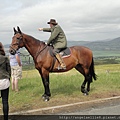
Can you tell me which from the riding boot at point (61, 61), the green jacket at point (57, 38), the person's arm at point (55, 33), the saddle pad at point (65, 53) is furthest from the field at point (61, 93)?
the person's arm at point (55, 33)

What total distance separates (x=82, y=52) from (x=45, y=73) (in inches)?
77.9

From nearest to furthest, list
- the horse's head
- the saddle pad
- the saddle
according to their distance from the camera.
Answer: the horse's head
the saddle
the saddle pad

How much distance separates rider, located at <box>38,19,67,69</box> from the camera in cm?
771

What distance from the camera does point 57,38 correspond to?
26.0 ft

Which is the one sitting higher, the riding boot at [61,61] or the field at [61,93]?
the riding boot at [61,61]

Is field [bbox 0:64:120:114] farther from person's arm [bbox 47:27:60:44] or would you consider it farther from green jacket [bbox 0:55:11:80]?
person's arm [bbox 47:27:60:44]

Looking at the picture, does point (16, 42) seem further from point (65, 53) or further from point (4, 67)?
point (4, 67)

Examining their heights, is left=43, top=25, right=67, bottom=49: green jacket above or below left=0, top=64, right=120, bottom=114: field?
above

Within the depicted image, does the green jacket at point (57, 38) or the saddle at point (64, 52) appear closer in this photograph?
the green jacket at point (57, 38)

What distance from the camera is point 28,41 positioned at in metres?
7.83

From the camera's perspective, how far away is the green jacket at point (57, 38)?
25.3 ft

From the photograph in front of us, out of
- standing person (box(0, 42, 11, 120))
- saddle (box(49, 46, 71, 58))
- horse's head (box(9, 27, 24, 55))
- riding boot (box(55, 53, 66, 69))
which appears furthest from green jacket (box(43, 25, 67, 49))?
standing person (box(0, 42, 11, 120))

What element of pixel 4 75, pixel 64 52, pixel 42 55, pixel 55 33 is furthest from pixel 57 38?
pixel 4 75

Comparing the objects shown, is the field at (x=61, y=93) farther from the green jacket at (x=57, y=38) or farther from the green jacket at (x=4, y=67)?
the green jacket at (x=57, y=38)
